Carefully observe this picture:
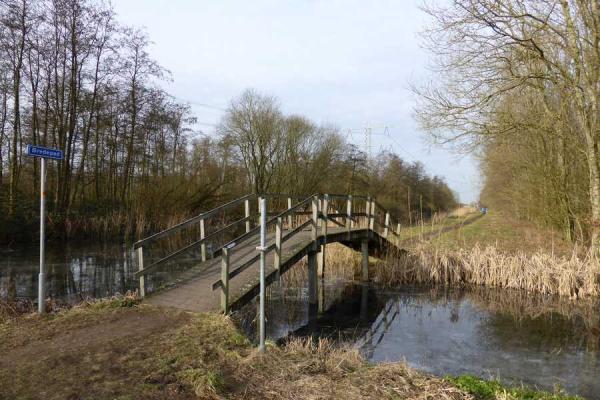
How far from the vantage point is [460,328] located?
8992 millimetres

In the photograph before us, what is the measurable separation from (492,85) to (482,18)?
1852mm

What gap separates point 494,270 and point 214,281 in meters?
7.85

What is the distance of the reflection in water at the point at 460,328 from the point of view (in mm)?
6676

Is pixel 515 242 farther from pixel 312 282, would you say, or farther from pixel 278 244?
pixel 278 244

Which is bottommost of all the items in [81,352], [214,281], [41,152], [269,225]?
[81,352]

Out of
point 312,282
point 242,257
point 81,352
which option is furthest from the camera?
point 312,282

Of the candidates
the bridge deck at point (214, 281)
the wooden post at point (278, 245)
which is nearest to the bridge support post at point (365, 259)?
the bridge deck at point (214, 281)

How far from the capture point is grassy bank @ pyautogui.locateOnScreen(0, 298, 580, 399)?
172 inches

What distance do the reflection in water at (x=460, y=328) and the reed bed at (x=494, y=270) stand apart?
0.45 meters

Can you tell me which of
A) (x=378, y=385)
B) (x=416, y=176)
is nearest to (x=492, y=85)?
(x=378, y=385)

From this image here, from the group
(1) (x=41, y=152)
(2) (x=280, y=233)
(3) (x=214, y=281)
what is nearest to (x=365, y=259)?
(2) (x=280, y=233)

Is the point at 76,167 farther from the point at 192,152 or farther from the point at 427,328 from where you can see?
the point at 427,328

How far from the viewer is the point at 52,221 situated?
18.8 m

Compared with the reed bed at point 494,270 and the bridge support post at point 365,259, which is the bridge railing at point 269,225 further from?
the reed bed at point 494,270
